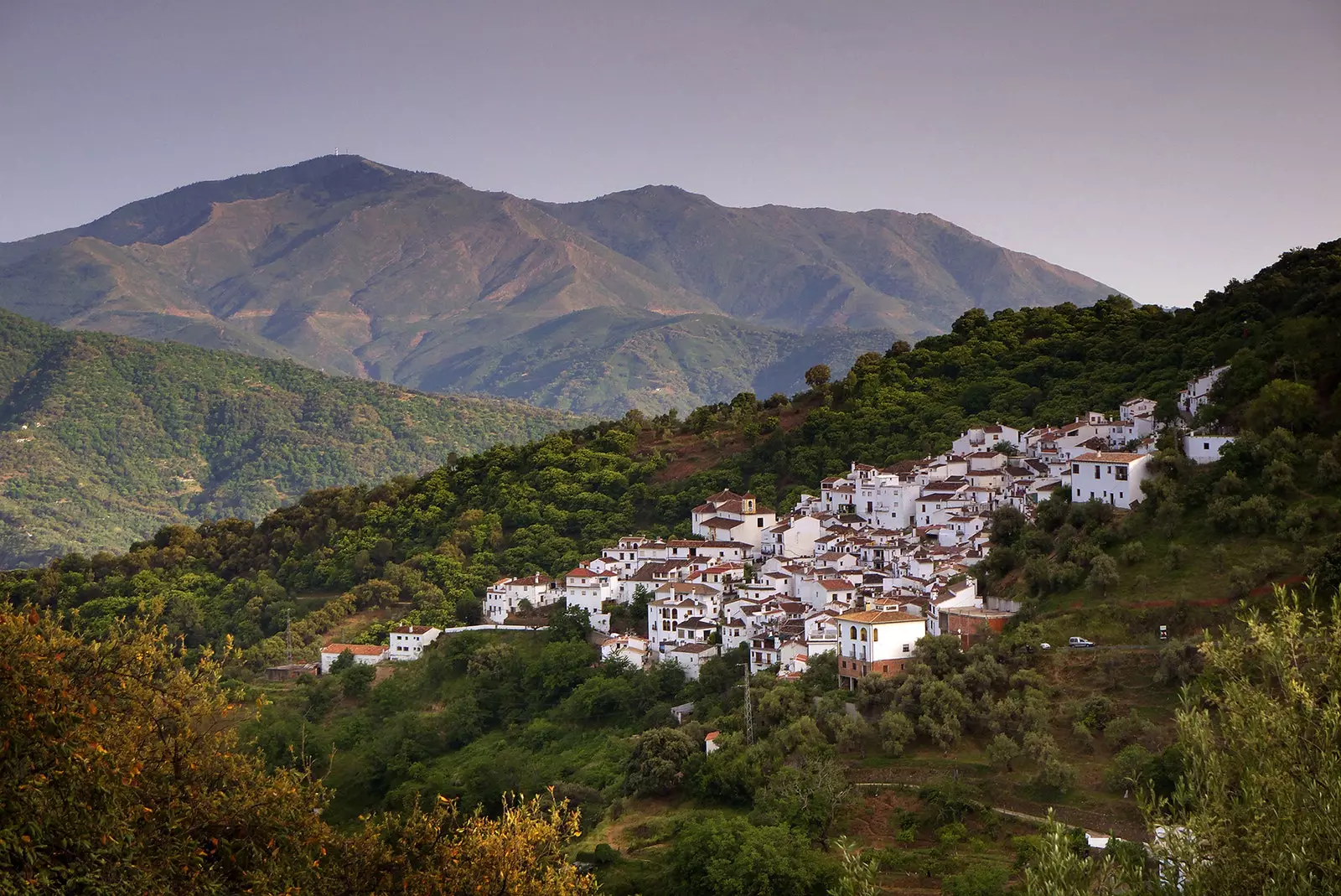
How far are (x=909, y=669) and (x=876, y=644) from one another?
1.08m

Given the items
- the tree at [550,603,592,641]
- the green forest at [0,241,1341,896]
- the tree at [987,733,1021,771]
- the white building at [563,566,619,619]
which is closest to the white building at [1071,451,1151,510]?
the green forest at [0,241,1341,896]

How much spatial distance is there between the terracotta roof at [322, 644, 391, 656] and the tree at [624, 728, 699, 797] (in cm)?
1732

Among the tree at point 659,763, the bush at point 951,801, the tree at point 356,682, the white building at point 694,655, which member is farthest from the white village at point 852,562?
the bush at point 951,801

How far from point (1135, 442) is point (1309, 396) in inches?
277

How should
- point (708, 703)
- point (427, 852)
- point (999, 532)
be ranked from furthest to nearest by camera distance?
point (999, 532) < point (708, 703) < point (427, 852)

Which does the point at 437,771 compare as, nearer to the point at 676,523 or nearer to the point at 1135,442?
the point at 676,523

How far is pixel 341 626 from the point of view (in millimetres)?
51844

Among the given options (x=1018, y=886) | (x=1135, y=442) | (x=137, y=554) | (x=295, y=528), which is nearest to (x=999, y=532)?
(x=1135, y=442)

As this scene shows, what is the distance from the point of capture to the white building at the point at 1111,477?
3653 cm

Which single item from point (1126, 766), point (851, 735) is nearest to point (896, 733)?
point (851, 735)

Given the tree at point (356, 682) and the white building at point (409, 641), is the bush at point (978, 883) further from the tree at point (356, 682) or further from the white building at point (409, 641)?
the white building at point (409, 641)

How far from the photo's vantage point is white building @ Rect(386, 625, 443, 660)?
46625mm

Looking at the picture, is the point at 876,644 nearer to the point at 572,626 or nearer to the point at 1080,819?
the point at 1080,819

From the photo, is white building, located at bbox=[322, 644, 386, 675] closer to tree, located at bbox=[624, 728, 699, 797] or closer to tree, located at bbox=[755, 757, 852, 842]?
tree, located at bbox=[624, 728, 699, 797]
